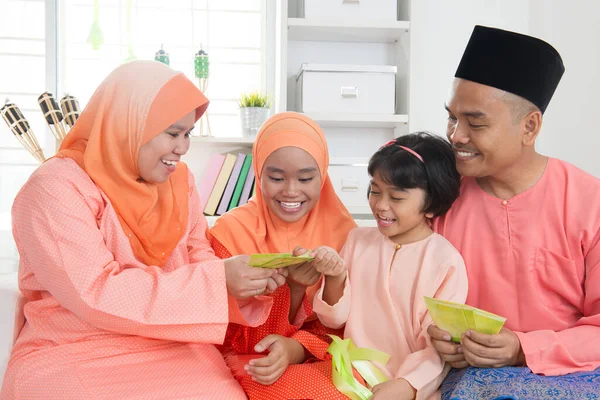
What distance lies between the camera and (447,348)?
5.39ft

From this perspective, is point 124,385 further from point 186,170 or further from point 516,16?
point 516,16

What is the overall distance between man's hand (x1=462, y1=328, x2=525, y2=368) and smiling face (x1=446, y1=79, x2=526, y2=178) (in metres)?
0.45

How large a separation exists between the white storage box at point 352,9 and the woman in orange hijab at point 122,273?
4.32ft

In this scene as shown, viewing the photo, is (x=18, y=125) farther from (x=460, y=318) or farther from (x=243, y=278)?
(x=460, y=318)

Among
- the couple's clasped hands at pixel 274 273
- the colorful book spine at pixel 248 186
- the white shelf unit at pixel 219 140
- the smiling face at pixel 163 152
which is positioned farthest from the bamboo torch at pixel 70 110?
the couple's clasped hands at pixel 274 273

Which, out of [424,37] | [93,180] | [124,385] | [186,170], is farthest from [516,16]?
[124,385]

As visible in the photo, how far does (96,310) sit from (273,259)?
0.43m

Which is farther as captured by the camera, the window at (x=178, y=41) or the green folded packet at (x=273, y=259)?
the window at (x=178, y=41)

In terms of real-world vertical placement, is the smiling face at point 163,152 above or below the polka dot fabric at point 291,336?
above

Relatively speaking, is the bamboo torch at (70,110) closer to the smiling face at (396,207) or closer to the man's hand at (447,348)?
the smiling face at (396,207)

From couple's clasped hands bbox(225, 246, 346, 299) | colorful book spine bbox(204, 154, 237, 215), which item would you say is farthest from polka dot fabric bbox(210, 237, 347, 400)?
colorful book spine bbox(204, 154, 237, 215)

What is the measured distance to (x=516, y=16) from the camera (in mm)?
3373

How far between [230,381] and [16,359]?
528 mm

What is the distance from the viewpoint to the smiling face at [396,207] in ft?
6.05
